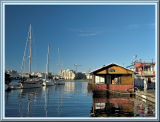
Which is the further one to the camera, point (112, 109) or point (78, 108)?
point (78, 108)

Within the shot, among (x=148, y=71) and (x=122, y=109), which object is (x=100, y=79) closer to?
(x=148, y=71)

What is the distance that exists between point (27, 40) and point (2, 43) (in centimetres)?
4079

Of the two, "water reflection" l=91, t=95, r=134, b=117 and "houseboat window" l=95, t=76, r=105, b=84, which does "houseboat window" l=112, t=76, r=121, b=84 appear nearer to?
"houseboat window" l=95, t=76, r=105, b=84

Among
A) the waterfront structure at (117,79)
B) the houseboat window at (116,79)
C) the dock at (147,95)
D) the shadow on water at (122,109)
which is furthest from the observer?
the houseboat window at (116,79)

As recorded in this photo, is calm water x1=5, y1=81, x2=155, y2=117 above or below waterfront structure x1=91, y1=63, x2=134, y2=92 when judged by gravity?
below

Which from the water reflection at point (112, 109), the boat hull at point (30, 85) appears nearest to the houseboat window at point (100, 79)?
the water reflection at point (112, 109)

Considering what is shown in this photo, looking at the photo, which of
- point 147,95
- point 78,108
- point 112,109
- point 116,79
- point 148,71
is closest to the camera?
point 112,109

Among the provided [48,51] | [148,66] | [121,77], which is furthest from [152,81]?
[48,51]

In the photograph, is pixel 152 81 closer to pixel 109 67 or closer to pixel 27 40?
pixel 109 67

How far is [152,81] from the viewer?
4150cm

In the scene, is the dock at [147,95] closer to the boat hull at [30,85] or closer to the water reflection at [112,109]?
the water reflection at [112,109]

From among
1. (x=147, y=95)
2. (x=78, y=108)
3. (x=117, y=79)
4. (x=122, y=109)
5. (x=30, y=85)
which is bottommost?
(x=30, y=85)

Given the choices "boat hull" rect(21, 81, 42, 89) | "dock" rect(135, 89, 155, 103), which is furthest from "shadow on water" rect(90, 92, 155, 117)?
"boat hull" rect(21, 81, 42, 89)

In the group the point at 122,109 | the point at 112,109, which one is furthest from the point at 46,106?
the point at 122,109
